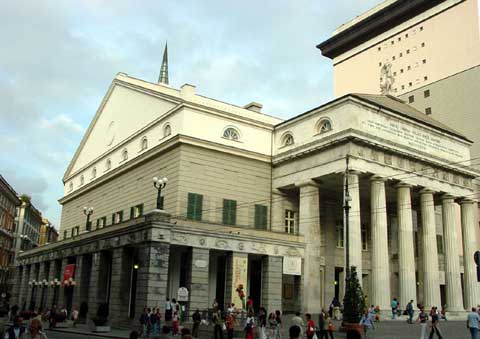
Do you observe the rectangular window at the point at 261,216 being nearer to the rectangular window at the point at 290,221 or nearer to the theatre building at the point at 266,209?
the theatre building at the point at 266,209

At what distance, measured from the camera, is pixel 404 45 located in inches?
2746

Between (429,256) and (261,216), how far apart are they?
41.6ft

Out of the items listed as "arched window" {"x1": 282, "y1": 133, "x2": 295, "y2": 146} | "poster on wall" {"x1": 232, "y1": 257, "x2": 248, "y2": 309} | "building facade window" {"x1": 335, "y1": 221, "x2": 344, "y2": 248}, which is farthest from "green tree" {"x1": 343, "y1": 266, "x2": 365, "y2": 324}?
"building facade window" {"x1": 335, "y1": 221, "x2": 344, "y2": 248}

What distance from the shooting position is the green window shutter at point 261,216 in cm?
3972

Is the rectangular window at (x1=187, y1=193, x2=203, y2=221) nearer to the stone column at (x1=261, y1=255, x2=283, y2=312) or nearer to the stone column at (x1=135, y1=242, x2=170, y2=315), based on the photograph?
the stone column at (x1=261, y1=255, x2=283, y2=312)

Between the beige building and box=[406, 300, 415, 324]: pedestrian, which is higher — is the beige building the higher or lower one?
the higher one

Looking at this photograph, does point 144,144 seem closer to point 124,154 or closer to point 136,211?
point 124,154

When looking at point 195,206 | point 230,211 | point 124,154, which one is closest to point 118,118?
point 124,154

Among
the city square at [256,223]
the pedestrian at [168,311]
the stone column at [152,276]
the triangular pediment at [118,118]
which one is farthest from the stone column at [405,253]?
the triangular pediment at [118,118]

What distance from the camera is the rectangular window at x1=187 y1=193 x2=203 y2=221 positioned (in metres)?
36.8

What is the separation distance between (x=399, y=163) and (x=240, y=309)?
15.7 m

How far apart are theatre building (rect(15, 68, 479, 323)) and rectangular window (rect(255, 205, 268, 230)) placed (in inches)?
6.8

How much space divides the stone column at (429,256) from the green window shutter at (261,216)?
11933mm

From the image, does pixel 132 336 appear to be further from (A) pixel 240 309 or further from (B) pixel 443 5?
(B) pixel 443 5
